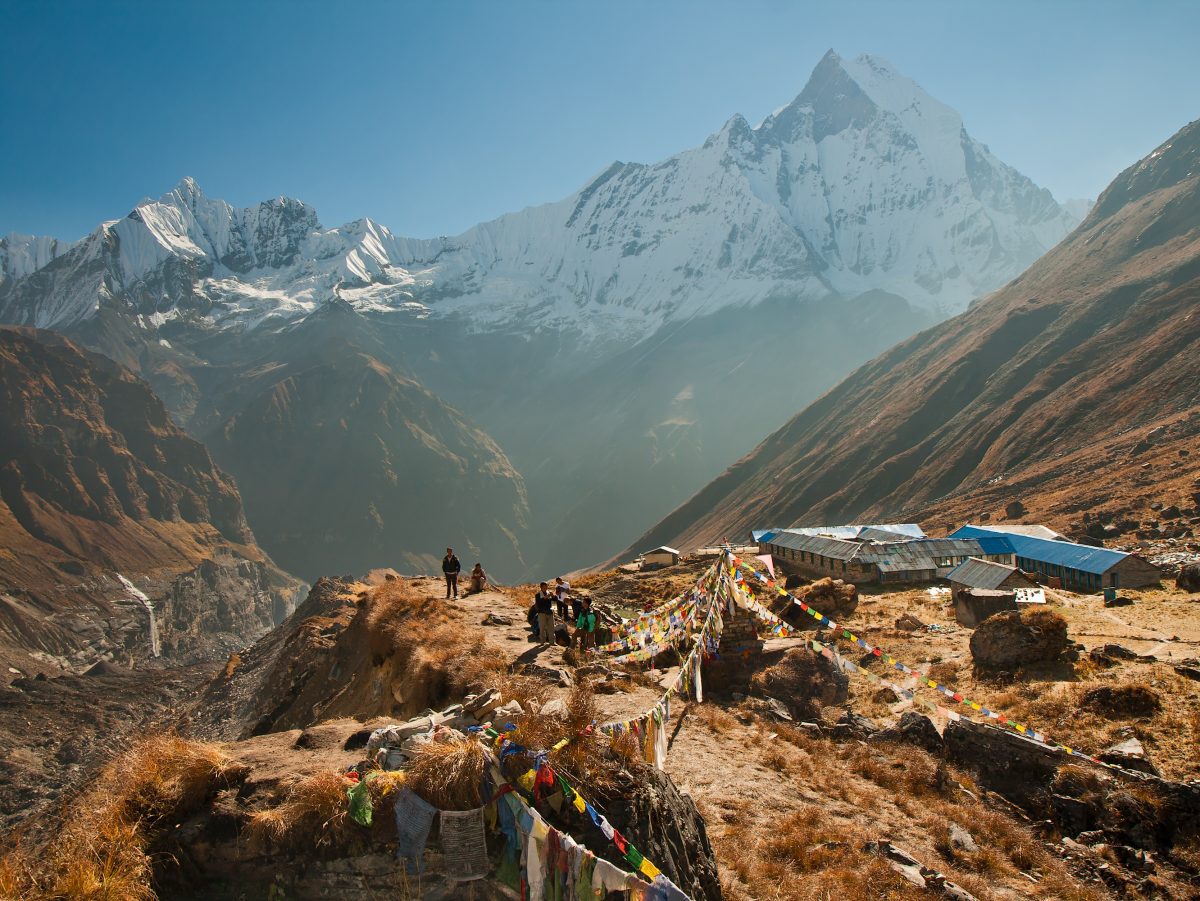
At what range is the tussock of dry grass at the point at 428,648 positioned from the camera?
14.6 m

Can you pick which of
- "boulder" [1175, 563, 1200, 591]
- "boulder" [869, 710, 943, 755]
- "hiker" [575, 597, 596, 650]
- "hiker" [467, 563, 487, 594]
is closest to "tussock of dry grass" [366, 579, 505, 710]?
"hiker" [575, 597, 596, 650]

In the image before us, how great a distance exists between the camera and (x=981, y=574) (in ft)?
116

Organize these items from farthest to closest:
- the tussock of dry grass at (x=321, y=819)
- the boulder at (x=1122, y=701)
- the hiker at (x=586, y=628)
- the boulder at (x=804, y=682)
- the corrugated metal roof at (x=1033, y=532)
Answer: the corrugated metal roof at (x=1033, y=532) → the hiker at (x=586, y=628) → the boulder at (x=804, y=682) → the boulder at (x=1122, y=701) → the tussock of dry grass at (x=321, y=819)

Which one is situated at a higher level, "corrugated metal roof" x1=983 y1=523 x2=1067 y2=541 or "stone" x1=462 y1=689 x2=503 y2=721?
"corrugated metal roof" x1=983 y1=523 x2=1067 y2=541

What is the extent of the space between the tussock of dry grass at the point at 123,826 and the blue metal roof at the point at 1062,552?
42875 millimetres

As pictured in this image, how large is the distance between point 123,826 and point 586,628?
12.5 m

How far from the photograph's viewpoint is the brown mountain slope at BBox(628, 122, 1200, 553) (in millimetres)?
92375

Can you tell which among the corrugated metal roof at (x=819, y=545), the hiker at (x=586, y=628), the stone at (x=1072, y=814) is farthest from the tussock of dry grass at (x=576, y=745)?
the corrugated metal roof at (x=819, y=545)

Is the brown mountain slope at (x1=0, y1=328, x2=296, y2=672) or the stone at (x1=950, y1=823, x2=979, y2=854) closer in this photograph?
the stone at (x1=950, y1=823, x2=979, y2=854)

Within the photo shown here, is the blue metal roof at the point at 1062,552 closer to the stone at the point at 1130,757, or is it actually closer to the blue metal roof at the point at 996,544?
the blue metal roof at the point at 996,544

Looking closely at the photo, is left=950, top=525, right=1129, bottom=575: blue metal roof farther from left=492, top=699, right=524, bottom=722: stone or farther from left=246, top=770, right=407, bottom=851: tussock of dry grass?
left=246, top=770, right=407, bottom=851: tussock of dry grass

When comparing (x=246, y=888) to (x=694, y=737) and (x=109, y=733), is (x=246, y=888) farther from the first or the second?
(x=109, y=733)

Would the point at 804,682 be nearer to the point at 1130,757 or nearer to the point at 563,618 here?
the point at 1130,757

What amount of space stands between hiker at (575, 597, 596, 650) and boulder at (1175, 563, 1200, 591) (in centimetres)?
2942
